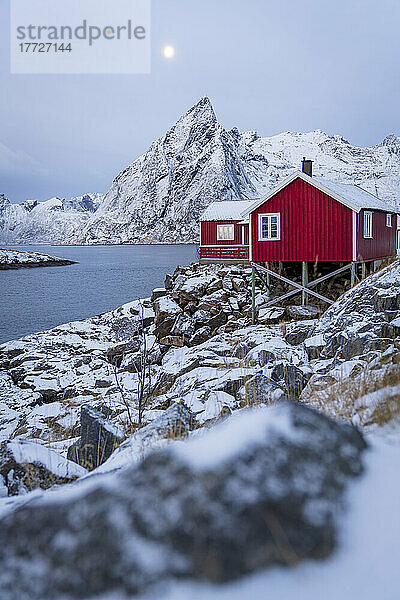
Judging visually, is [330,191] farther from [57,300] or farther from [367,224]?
[57,300]

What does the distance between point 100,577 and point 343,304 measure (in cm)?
1042

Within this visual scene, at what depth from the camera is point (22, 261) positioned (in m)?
98.7

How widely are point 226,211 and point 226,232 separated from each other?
2.32 meters

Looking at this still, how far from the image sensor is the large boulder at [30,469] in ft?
13.3

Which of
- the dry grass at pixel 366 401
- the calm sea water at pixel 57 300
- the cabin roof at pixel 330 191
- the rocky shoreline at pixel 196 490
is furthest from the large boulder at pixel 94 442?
the calm sea water at pixel 57 300

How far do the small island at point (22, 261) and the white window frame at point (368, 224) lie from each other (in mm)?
85808

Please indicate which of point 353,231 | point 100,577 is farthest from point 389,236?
point 100,577

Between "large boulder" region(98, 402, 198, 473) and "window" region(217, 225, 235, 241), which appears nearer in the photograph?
"large boulder" region(98, 402, 198, 473)

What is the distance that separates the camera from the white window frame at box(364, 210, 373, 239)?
21.1 meters

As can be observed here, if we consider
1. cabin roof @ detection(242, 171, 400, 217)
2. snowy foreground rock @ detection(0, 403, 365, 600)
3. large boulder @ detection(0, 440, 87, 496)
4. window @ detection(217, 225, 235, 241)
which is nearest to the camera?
snowy foreground rock @ detection(0, 403, 365, 600)

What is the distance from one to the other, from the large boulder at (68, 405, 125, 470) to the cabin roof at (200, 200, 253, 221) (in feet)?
105

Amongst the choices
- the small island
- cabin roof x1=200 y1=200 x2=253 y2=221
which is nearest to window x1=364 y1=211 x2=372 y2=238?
cabin roof x1=200 y1=200 x2=253 y2=221

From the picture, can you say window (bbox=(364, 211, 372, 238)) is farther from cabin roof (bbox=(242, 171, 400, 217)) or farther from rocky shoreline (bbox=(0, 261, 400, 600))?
rocky shoreline (bbox=(0, 261, 400, 600))

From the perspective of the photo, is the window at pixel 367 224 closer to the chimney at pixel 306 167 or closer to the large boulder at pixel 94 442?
the chimney at pixel 306 167
